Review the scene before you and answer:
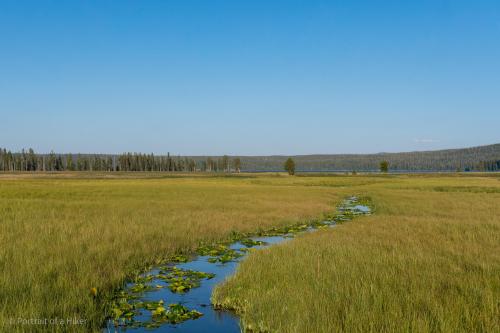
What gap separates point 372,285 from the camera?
10.0 m

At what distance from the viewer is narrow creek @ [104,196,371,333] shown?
365 inches

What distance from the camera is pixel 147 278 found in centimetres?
1279

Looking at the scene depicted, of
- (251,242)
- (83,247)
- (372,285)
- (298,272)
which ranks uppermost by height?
(83,247)

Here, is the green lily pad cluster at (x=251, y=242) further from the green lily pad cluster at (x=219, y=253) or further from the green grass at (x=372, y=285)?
the green grass at (x=372, y=285)

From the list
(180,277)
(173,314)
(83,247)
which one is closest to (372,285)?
(173,314)

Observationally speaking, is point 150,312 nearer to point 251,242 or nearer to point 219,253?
point 219,253

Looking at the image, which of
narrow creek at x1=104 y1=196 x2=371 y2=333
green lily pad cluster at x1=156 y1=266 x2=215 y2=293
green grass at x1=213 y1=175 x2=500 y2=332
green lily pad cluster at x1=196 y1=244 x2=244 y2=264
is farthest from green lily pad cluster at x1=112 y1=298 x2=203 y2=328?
green lily pad cluster at x1=196 y1=244 x2=244 y2=264

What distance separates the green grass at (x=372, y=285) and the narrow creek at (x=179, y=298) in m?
0.72

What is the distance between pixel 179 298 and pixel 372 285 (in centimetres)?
551

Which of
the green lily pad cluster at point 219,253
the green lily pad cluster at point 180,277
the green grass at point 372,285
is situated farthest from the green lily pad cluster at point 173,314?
the green lily pad cluster at point 219,253

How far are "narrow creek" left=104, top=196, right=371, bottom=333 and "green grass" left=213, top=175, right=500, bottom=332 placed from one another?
28.2 inches

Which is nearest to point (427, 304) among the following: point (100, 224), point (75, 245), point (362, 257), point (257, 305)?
point (257, 305)

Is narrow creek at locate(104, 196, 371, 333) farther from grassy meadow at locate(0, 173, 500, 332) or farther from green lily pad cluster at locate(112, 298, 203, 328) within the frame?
grassy meadow at locate(0, 173, 500, 332)

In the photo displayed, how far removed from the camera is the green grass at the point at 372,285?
8062mm
